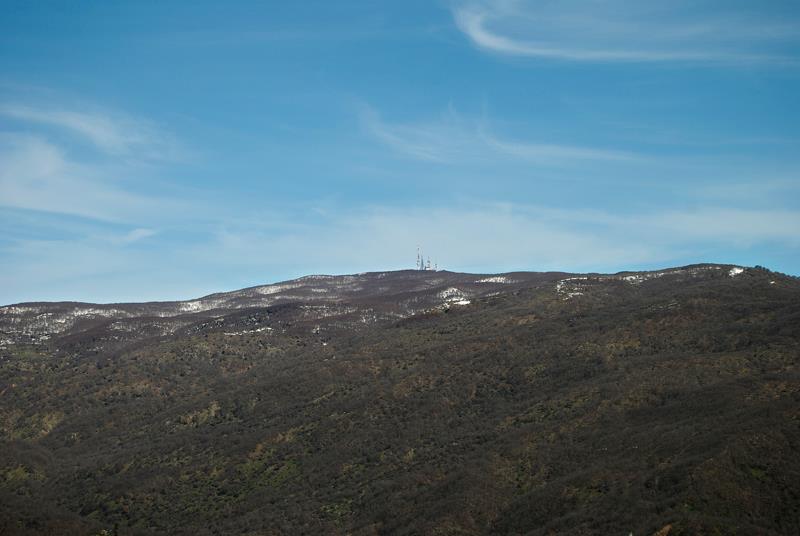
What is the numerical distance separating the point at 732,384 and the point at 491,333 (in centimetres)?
5192

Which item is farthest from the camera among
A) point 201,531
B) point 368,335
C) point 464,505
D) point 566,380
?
point 368,335

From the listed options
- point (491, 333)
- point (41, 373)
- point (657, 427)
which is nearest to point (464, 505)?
point (657, 427)

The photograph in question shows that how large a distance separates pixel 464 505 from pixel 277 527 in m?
19.8

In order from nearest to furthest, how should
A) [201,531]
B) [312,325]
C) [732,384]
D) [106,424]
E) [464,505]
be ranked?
[464,505], [732,384], [201,531], [106,424], [312,325]

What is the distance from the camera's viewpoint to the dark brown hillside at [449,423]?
54.4 m

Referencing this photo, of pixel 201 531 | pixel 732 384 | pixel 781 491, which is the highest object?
pixel 732 384

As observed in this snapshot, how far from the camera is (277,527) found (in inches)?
2768

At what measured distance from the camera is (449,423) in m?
85.0

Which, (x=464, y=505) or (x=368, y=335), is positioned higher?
(x=368, y=335)

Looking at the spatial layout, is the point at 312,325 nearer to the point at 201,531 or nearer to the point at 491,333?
the point at 491,333

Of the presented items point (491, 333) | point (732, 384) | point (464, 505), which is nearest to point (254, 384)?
point (491, 333)

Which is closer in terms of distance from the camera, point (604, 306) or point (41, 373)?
point (604, 306)

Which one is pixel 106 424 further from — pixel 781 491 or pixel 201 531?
pixel 781 491

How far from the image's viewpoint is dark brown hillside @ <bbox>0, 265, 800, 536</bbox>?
54438 mm
